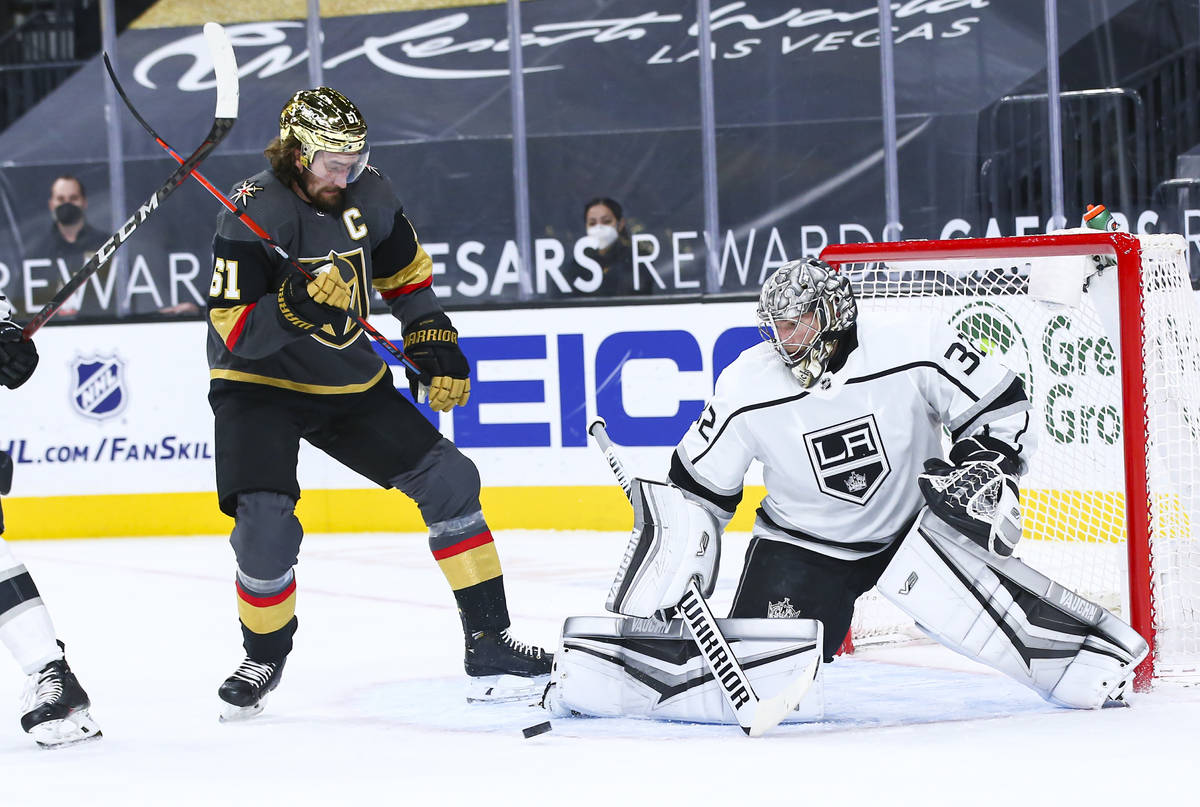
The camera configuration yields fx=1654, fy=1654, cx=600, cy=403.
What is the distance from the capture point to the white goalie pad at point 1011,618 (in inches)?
105

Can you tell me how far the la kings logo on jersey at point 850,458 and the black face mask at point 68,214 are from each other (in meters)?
4.47

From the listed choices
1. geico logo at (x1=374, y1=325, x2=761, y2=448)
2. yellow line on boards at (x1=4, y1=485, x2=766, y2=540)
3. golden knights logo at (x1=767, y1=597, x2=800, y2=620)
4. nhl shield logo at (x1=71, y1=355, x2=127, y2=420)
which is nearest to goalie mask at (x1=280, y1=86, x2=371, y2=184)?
golden knights logo at (x1=767, y1=597, x2=800, y2=620)

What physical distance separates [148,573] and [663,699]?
2.73 m

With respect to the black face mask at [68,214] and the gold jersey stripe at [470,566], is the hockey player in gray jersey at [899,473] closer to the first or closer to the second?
the gold jersey stripe at [470,566]

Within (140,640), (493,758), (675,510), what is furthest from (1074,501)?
(140,640)

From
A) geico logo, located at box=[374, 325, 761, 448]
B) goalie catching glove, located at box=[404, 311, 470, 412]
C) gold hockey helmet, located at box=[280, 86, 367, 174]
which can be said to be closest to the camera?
gold hockey helmet, located at box=[280, 86, 367, 174]

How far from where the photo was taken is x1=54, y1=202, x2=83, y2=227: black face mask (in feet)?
21.4

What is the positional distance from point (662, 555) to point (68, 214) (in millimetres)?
4465

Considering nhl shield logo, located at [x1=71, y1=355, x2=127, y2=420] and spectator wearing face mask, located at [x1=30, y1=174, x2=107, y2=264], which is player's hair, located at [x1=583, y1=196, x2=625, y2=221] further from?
spectator wearing face mask, located at [x1=30, y1=174, x2=107, y2=264]

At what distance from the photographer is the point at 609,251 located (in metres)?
6.03

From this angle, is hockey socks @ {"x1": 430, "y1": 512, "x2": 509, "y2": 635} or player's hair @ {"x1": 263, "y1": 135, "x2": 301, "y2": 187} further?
hockey socks @ {"x1": 430, "y1": 512, "x2": 509, "y2": 635}

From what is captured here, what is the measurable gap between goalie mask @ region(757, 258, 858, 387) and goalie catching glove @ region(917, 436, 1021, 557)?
271 millimetres

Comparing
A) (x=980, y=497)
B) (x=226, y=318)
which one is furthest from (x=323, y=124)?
(x=980, y=497)

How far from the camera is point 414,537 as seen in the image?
5.64 metres
